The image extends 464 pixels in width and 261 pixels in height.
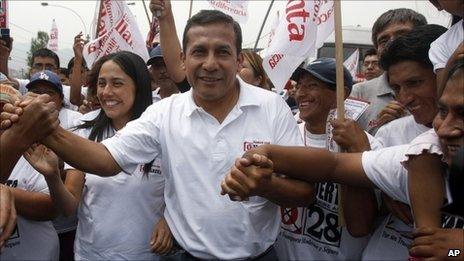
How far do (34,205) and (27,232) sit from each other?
248mm

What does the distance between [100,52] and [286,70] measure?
255 cm

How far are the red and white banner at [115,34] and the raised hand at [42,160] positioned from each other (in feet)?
7.76

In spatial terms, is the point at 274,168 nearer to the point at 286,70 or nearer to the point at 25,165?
the point at 286,70

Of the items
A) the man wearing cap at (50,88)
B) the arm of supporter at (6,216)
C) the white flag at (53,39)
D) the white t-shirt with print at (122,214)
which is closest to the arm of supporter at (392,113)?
the white t-shirt with print at (122,214)

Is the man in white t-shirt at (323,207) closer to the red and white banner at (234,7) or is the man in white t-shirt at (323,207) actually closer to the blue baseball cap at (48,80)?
the blue baseball cap at (48,80)

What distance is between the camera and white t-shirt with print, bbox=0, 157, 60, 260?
2.76 metres

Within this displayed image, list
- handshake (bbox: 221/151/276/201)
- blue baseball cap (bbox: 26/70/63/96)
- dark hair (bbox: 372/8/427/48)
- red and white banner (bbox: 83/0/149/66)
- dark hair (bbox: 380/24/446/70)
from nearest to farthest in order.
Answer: handshake (bbox: 221/151/276/201)
dark hair (bbox: 380/24/446/70)
dark hair (bbox: 372/8/427/48)
blue baseball cap (bbox: 26/70/63/96)
red and white banner (bbox: 83/0/149/66)

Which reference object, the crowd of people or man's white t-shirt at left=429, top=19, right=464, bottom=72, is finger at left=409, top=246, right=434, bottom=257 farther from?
man's white t-shirt at left=429, top=19, right=464, bottom=72

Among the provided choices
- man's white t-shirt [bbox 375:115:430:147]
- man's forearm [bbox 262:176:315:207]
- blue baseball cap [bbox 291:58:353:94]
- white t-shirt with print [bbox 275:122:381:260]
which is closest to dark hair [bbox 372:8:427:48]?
blue baseball cap [bbox 291:58:353:94]

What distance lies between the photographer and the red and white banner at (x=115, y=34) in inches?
188

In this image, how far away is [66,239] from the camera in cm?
344

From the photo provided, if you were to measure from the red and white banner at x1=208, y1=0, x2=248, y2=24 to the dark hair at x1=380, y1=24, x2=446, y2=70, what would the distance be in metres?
3.84

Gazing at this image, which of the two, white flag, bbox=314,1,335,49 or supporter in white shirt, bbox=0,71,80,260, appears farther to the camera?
white flag, bbox=314,1,335,49

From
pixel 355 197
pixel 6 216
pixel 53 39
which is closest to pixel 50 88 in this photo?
pixel 6 216
